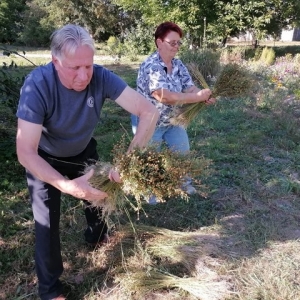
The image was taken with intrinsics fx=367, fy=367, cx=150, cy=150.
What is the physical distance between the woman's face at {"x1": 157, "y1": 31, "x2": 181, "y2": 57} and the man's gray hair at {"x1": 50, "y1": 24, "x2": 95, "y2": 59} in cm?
108

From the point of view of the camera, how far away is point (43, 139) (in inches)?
74.1

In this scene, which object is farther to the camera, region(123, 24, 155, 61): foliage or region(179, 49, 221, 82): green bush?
region(123, 24, 155, 61): foliage

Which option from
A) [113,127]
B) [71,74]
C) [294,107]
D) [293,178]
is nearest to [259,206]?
[293,178]

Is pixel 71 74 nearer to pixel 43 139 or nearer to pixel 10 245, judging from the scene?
pixel 43 139

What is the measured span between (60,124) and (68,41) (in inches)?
16.3

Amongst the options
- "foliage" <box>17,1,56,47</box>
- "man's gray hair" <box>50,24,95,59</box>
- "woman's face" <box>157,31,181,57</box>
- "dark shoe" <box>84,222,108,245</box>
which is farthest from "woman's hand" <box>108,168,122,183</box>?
"foliage" <box>17,1,56,47</box>

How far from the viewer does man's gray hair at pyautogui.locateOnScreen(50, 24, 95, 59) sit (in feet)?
5.12

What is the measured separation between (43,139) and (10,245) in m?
1.02

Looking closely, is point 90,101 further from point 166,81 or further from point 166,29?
point 166,29

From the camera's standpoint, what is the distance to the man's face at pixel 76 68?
1.58 meters

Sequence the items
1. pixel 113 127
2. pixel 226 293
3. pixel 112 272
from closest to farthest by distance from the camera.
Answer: pixel 226 293
pixel 112 272
pixel 113 127

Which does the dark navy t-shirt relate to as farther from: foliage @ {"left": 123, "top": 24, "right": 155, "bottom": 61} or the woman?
foliage @ {"left": 123, "top": 24, "right": 155, "bottom": 61}

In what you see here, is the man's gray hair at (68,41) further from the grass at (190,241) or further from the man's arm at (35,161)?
the grass at (190,241)

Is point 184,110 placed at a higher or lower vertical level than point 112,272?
higher
